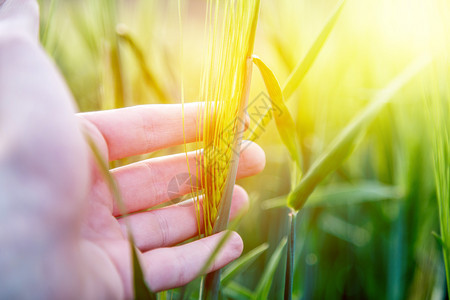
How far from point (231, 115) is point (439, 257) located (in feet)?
1.50

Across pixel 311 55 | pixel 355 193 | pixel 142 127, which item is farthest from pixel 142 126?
pixel 355 193

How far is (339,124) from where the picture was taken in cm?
74

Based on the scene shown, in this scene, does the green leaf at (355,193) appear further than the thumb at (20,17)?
Yes

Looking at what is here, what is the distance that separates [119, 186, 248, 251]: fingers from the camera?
1.50ft

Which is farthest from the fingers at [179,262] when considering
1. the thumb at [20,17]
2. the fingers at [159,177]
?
the thumb at [20,17]

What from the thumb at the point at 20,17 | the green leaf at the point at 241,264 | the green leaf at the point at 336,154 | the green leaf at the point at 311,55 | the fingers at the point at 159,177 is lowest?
the green leaf at the point at 241,264

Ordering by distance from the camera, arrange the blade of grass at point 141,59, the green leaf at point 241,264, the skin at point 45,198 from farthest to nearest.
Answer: the blade of grass at point 141,59 → the green leaf at point 241,264 → the skin at point 45,198

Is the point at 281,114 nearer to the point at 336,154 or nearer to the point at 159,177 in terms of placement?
the point at 336,154

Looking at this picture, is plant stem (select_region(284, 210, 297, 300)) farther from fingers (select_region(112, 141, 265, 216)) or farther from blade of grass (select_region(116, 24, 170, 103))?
blade of grass (select_region(116, 24, 170, 103))

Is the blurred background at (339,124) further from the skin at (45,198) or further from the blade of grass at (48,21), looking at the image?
the skin at (45,198)

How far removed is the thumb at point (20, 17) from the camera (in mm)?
332

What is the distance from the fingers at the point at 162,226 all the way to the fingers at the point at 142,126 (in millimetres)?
86

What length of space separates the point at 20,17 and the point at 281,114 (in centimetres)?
27

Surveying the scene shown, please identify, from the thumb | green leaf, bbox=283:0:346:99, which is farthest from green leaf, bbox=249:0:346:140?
the thumb
